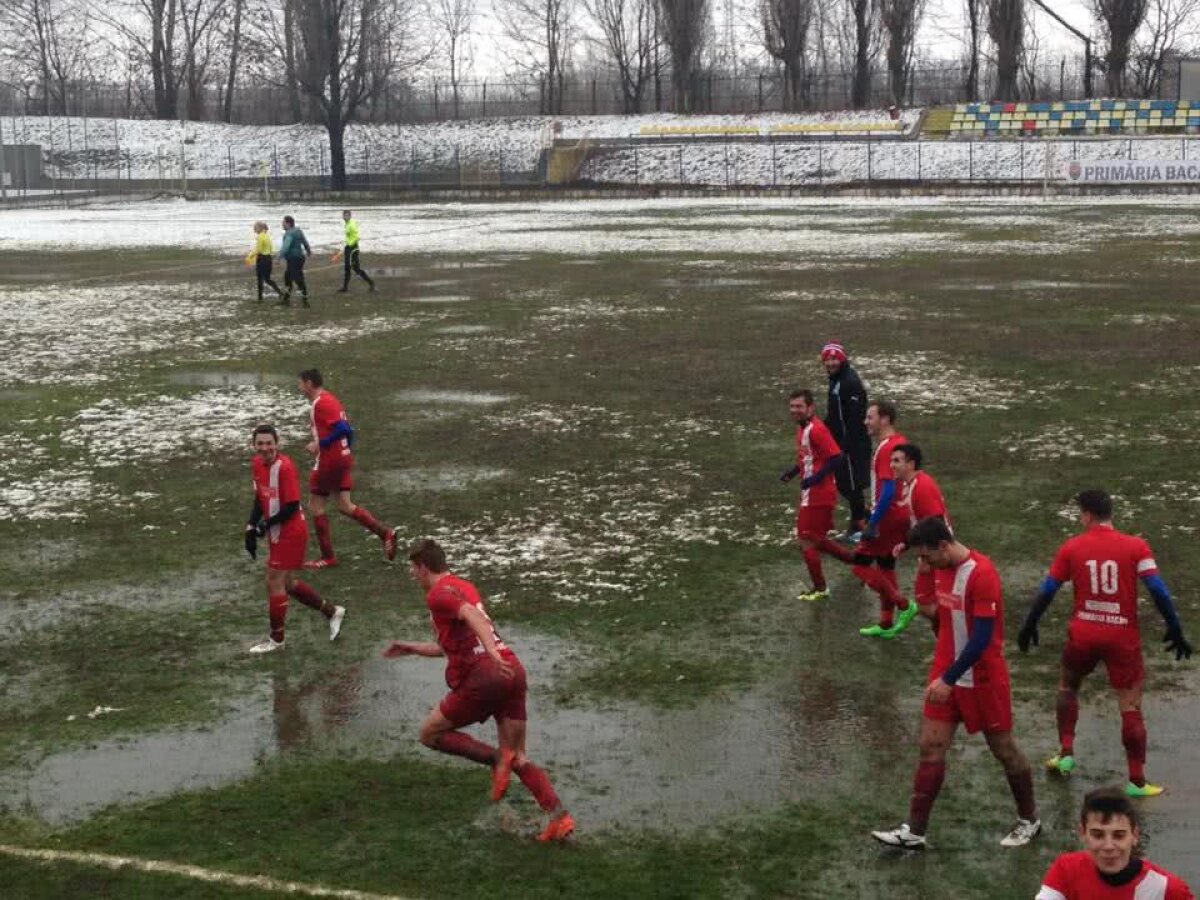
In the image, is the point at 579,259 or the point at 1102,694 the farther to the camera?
the point at 579,259

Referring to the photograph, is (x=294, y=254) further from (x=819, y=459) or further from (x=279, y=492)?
(x=819, y=459)

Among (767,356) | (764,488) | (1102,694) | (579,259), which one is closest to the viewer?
(1102,694)

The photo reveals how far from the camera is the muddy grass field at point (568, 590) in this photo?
25.8 feet

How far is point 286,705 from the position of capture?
9906 mm

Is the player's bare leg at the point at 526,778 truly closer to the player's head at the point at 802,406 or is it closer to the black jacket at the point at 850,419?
the player's head at the point at 802,406

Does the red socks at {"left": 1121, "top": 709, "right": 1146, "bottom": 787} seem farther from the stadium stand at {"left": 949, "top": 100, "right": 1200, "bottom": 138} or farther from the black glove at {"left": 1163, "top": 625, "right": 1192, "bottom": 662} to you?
the stadium stand at {"left": 949, "top": 100, "right": 1200, "bottom": 138}

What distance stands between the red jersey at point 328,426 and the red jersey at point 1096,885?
29.3 feet

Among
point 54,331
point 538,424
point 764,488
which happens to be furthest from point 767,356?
point 54,331

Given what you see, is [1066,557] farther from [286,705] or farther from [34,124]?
[34,124]

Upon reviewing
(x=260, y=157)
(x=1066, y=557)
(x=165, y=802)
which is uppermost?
(x=260, y=157)

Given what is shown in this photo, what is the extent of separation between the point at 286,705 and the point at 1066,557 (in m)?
4.98

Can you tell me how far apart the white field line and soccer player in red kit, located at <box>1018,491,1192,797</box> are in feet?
12.2

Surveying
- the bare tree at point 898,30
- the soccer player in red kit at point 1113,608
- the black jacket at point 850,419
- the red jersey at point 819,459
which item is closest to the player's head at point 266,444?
the red jersey at point 819,459

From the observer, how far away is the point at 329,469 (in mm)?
13406
